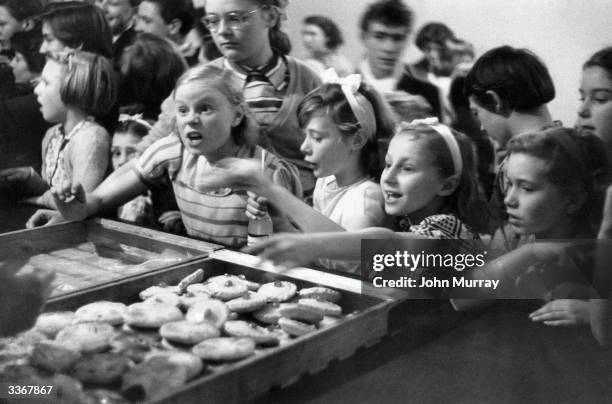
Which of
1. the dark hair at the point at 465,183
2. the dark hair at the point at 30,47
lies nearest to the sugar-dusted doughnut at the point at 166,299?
the dark hair at the point at 465,183

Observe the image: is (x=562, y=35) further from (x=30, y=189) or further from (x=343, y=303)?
(x=30, y=189)

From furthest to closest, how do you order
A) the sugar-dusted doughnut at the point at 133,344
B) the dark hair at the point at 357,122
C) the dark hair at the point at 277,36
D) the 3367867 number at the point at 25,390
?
1. the dark hair at the point at 277,36
2. the dark hair at the point at 357,122
3. the sugar-dusted doughnut at the point at 133,344
4. the 3367867 number at the point at 25,390

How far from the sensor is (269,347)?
1.73 metres

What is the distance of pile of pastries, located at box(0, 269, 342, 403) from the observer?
1591mm

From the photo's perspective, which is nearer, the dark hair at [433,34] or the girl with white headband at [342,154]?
the dark hair at [433,34]

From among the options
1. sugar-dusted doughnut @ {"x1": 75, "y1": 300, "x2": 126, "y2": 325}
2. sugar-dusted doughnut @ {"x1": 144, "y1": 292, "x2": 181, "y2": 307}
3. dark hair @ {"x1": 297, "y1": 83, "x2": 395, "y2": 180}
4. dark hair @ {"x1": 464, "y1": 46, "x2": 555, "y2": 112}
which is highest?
dark hair @ {"x1": 464, "y1": 46, "x2": 555, "y2": 112}

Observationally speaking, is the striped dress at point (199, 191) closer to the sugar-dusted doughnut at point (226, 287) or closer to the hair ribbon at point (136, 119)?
the hair ribbon at point (136, 119)

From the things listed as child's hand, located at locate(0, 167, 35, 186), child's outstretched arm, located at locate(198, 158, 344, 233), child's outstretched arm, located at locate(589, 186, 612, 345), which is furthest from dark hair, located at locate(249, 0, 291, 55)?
child's hand, located at locate(0, 167, 35, 186)

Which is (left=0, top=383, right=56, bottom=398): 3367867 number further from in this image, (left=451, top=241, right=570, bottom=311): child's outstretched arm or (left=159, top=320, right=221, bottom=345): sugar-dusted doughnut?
(left=451, top=241, right=570, bottom=311): child's outstretched arm

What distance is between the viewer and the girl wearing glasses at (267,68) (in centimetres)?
226

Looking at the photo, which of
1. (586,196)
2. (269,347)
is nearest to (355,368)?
(269,347)

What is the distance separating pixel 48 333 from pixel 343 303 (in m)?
0.74

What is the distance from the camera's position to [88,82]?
9.76 feet

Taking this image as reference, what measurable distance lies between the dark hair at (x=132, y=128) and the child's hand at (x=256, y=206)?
71 cm
